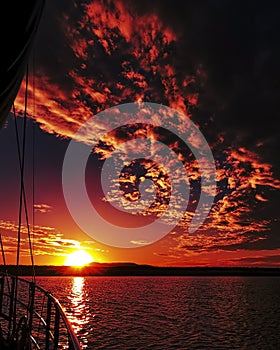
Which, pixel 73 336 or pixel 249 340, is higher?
pixel 73 336

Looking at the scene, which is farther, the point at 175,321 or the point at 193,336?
the point at 175,321

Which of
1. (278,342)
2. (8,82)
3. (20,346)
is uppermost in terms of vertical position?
(8,82)

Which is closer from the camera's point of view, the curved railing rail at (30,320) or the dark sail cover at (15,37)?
the dark sail cover at (15,37)

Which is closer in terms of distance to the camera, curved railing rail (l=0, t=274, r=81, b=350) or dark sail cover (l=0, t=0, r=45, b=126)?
dark sail cover (l=0, t=0, r=45, b=126)

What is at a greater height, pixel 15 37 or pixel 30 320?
pixel 15 37

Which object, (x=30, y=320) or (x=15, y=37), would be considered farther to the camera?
(x=30, y=320)

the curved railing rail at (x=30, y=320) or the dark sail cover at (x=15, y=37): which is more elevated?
the dark sail cover at (x=15, y=37)

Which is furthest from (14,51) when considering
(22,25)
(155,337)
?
(155,337)

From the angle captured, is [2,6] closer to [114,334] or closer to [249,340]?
[114,334]

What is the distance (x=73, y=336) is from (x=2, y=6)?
140 inches

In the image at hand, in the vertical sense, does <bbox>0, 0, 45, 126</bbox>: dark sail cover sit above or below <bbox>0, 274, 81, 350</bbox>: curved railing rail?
above

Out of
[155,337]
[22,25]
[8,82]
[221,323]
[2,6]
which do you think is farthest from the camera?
[221,323]

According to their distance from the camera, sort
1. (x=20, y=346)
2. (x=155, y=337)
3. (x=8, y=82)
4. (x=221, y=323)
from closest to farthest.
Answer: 1. (x=8, y=82)
2. (x=20, y=346)
3. (x=155, y=337)
4. (x=221, y=323)

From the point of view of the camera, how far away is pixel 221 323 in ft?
136
